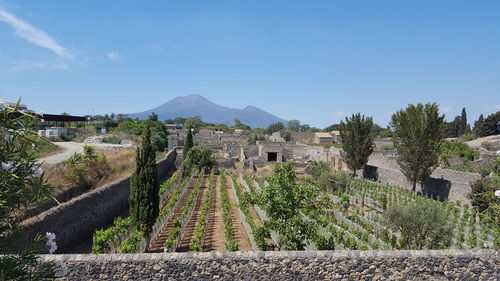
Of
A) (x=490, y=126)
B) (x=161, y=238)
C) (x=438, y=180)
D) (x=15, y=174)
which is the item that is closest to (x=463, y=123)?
(x=490, y=126)

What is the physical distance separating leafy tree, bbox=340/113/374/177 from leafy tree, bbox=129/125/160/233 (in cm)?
2352

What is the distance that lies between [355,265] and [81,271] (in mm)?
7387

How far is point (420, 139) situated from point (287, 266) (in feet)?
61.2

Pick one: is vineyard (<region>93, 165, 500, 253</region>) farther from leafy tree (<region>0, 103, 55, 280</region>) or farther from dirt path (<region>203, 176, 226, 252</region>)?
leafy tree (<region>0, 103, 55, 280</region>)

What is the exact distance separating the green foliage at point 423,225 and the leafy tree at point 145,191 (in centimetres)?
993

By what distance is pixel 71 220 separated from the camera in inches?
481

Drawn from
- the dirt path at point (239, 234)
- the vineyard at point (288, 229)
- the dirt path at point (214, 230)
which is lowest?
the dirt path at point (239, 234)

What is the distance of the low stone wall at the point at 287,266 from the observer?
8477mm

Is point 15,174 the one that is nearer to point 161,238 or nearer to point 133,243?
point 133,243

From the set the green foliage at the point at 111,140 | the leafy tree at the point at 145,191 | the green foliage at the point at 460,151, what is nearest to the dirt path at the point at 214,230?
the leafy tree at the point at 145,191

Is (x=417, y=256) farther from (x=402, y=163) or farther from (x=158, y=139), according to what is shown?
(x=158, y=139)

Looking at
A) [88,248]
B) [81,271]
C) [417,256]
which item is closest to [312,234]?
[417,256]

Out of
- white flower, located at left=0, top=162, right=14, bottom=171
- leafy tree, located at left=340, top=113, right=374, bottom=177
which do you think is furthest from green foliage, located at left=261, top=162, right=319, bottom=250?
leafy tree, located at left=340, top=113, right=374, bottom=177

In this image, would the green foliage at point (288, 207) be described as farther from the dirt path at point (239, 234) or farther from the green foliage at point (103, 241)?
the green foliage at point (103, 241)
